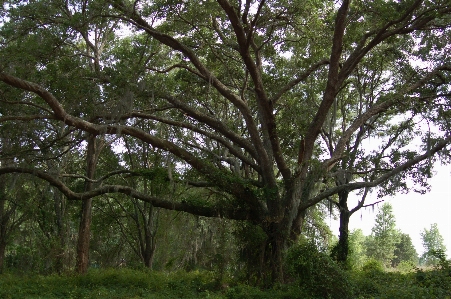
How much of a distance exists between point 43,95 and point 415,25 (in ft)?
30.0

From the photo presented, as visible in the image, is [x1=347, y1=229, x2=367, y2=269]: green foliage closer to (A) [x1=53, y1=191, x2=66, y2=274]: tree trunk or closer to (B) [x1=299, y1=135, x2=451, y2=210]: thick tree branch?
(B) [x1=299, y1=135, x2=451, y2=210]: thick tree branch

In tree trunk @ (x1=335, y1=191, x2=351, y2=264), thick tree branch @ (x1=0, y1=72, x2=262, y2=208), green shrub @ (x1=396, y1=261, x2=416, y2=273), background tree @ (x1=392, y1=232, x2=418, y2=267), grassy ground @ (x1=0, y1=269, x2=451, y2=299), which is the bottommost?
grassy ground @ (x1=0, y1=269, x2=451, y2=299)

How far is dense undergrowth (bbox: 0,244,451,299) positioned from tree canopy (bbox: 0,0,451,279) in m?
1.85

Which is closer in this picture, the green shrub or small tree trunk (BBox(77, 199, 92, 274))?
the green shrub

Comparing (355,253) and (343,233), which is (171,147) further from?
(355,253)

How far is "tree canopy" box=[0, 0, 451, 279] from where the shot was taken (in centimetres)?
1101

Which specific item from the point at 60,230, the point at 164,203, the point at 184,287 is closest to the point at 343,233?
the point at 184,287

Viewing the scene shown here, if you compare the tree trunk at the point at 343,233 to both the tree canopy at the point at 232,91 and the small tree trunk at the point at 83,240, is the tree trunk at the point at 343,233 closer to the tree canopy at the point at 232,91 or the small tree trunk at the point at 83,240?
the tree canopy at the point at 232,91

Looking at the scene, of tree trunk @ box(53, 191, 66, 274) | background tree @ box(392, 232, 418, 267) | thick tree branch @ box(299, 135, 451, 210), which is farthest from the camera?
background tree @ box(392, 232, 418, 267)

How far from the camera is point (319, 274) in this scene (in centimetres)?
945

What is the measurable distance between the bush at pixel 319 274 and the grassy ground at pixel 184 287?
103mm

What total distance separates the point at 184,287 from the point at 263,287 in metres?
2.07

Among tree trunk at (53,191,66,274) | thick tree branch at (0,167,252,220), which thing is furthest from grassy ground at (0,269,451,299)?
tree trunk at (53,191,66,274)

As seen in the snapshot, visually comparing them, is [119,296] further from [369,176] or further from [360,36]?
[360,36]
